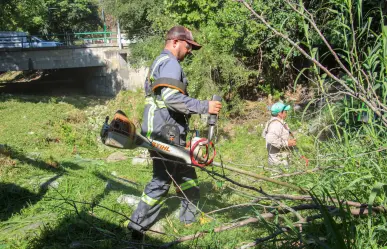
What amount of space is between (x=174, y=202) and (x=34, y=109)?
32.1 ft

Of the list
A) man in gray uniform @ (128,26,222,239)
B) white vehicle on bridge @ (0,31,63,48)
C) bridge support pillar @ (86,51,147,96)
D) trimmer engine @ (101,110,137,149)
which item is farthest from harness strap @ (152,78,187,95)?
white vehicle on bridge @ (0,31,63,48)

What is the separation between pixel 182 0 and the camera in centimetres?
1258

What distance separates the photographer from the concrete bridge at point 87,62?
951 inches

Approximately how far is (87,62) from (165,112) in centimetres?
2403

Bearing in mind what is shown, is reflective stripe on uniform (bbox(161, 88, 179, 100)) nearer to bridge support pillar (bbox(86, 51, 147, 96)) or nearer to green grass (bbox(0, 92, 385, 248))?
green grass (bbox(0, 92, 385, 248))

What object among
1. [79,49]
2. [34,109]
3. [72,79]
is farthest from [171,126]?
[72,79]

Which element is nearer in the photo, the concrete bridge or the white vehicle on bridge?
the concrete bridge

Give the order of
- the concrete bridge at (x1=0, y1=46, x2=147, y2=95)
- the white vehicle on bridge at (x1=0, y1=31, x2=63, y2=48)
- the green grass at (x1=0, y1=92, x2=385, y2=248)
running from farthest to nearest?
the white vehicle on bridge at (x1=0, y1=31, x2=63, y2=48) < the concrete bridge at (x1=0, y1=46, x2=147, y2=95) < the green grass at (x1=0, y1=92, x2=385, y2=248)

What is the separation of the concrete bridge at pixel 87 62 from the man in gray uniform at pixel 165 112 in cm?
2026

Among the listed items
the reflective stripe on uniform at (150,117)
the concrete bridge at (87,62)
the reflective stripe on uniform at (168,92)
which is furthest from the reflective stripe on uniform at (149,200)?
the concrete bridge at (87,62)

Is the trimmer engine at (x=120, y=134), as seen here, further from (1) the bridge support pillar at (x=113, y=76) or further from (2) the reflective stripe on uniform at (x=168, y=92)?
(1) the bridge support pillar at (x=113, y=76)

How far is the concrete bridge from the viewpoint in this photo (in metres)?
24.2

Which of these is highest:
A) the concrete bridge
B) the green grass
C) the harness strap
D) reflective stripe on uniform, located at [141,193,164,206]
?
the concrete bridge

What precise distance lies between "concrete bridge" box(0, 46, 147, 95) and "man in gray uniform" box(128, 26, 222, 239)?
2026 centimetres
